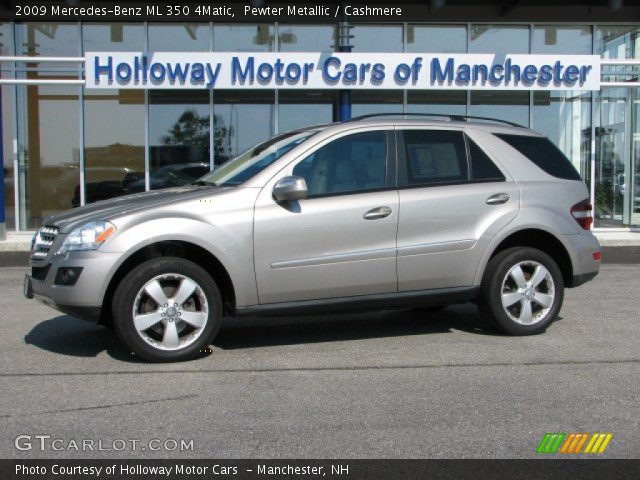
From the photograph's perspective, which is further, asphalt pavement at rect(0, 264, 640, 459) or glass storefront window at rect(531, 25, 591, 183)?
glass storefront window at rect(531, 25, 591, 183)

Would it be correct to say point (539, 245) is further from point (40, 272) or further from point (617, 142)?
point (617, 142)

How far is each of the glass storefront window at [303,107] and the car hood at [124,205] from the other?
928cm

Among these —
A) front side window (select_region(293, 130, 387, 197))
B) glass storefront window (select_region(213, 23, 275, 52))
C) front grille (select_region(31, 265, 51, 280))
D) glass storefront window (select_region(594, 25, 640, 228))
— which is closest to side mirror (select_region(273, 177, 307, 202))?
front side window (select_region(293, 130, 387, 197))

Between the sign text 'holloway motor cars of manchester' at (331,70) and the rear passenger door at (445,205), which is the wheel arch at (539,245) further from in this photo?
the sign text 'holloway motor cars of manchester' at (331,70)

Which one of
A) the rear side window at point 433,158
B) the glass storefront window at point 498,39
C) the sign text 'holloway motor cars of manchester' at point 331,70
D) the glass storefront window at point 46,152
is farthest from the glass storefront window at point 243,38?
the rear side window at point 433,158

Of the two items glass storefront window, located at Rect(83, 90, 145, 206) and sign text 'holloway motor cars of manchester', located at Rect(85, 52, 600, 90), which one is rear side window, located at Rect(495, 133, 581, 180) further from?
glass storefront window, located at Rect(83, 90, 145, 206)

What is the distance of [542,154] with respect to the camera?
22.6 feet

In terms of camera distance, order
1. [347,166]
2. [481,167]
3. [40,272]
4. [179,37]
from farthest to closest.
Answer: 1. [179,37]
2. [481,167]
3. [347,166]
4. [40,272]

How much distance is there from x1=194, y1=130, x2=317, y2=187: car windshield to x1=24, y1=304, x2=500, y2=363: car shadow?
1.37 m

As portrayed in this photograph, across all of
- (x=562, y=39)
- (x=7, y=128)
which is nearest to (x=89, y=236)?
(x=7, y=128)

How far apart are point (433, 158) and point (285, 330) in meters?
2.06

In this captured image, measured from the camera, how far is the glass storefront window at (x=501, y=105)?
15445mm

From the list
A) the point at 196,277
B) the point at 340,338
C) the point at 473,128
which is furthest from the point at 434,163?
the point at 196,277

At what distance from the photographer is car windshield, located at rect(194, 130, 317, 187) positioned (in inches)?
242
